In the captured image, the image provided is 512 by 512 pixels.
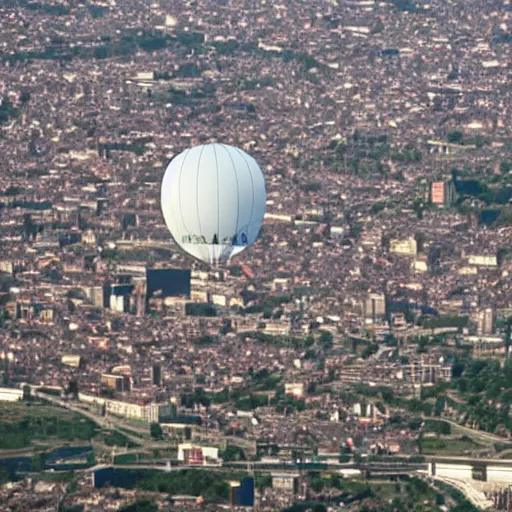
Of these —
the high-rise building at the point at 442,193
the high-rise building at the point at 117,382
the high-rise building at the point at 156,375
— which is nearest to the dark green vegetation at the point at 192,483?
the high-rise building at the point at 117,382

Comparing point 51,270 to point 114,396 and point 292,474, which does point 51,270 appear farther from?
point 292,474

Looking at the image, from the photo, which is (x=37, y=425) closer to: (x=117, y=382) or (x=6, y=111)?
(x=117, y=382)

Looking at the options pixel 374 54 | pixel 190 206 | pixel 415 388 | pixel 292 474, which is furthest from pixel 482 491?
pixel 374 54

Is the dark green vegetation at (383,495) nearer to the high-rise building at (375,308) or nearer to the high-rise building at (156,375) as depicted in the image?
the high-rise building at (156,375)

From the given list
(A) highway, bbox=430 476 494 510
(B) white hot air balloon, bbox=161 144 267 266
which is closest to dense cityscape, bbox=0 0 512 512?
(A) highway, bbox=430 476 494 510

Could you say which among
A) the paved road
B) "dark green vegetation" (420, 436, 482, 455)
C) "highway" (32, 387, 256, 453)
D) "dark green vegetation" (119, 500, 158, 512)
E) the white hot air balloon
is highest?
the white hot air balloon

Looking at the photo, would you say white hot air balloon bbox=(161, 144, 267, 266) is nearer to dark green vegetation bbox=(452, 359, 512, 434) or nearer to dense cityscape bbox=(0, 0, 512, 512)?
dense cityscape bbox=(0, 0, 512, 512)
